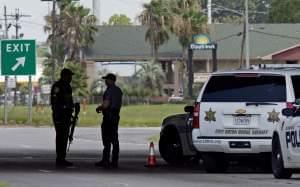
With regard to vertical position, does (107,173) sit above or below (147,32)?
below

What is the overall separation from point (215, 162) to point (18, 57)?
30711 millimetres

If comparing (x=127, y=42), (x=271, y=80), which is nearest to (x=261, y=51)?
(x=127, y=42)

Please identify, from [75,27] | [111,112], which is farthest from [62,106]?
[75,27]

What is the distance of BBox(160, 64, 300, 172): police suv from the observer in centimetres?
1844

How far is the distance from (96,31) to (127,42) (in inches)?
125

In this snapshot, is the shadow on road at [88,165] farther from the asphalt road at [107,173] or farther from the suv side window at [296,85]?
the suv side window at [296,85]

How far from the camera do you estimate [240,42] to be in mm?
96812

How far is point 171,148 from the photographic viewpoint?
69.7ft

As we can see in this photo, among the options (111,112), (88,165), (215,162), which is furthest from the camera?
(88,165)

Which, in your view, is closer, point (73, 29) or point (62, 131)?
point (62, 131)

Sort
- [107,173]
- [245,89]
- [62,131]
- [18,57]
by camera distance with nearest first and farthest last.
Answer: [245,89], [107,173], [62,131], [18,57]

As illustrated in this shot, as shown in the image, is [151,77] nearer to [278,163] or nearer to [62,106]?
[62,106]

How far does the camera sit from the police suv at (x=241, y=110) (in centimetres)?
1844

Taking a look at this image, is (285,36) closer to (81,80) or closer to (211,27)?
(211,27)
